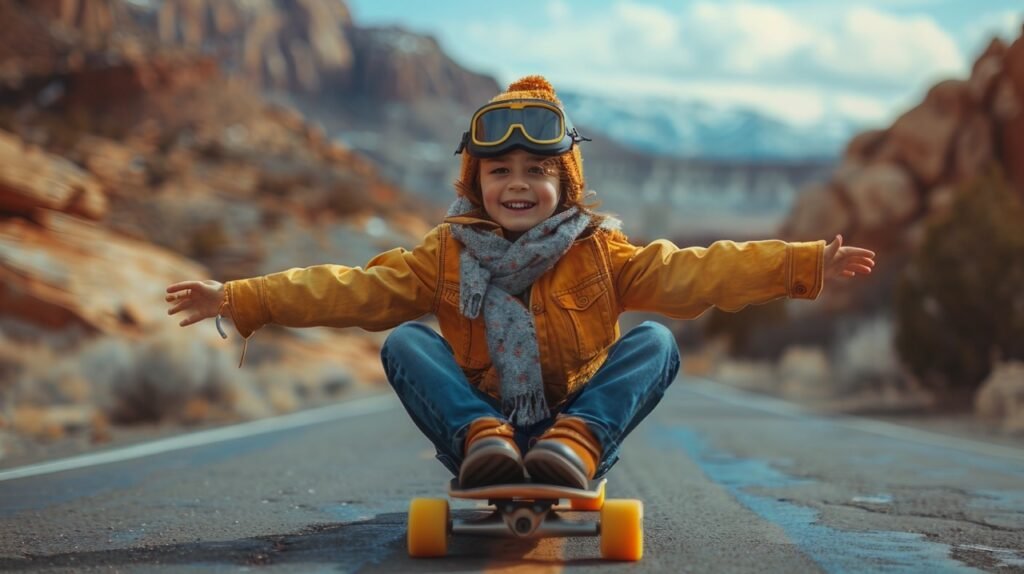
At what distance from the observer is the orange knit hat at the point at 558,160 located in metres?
5.29

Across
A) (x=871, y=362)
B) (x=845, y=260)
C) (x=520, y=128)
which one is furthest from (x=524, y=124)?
(x=871, y=362)

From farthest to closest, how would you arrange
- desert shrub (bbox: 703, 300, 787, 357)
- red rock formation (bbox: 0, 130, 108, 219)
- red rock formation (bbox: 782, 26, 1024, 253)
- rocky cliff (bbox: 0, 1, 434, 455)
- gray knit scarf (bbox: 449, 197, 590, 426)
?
desert shrub (bbox: 703, 300, 787, 357) < red rock formation (bbox: 782, 26, 1024, 253) < red rock formation (bbox: 0, 130, 108, 219) < rocky cliff (bbox: 0, 1, 434, 455) < gray knit scarf (bbox: 449, 197, 590, 426)

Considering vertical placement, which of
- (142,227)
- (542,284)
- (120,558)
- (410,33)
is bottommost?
(120,558)

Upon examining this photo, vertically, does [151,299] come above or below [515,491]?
above

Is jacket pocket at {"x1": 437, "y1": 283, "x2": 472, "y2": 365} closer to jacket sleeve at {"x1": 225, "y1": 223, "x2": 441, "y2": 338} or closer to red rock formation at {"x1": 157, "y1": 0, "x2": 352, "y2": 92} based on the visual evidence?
jacket sleeve at {"x1": 225, "y1": 223, "x2": 441, "y2": 338}

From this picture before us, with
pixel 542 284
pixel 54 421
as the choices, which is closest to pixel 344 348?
pixel 54 421

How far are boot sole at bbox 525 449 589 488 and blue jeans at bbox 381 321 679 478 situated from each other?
31 centimetres

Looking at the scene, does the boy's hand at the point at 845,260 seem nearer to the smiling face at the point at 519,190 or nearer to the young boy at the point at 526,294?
the young boy at the point at 526,294

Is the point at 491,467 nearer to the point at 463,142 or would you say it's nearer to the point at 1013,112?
the point at 463,142

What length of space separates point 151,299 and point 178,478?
14498 mm

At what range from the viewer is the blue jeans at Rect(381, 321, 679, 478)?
478 centimetres

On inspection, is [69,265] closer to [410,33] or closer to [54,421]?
[54,421]

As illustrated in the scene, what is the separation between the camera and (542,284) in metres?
5.07

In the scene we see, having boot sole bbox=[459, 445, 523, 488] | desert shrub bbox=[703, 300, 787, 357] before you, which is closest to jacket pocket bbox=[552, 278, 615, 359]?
boot sole bbox=[459, 445, 523, 488]
